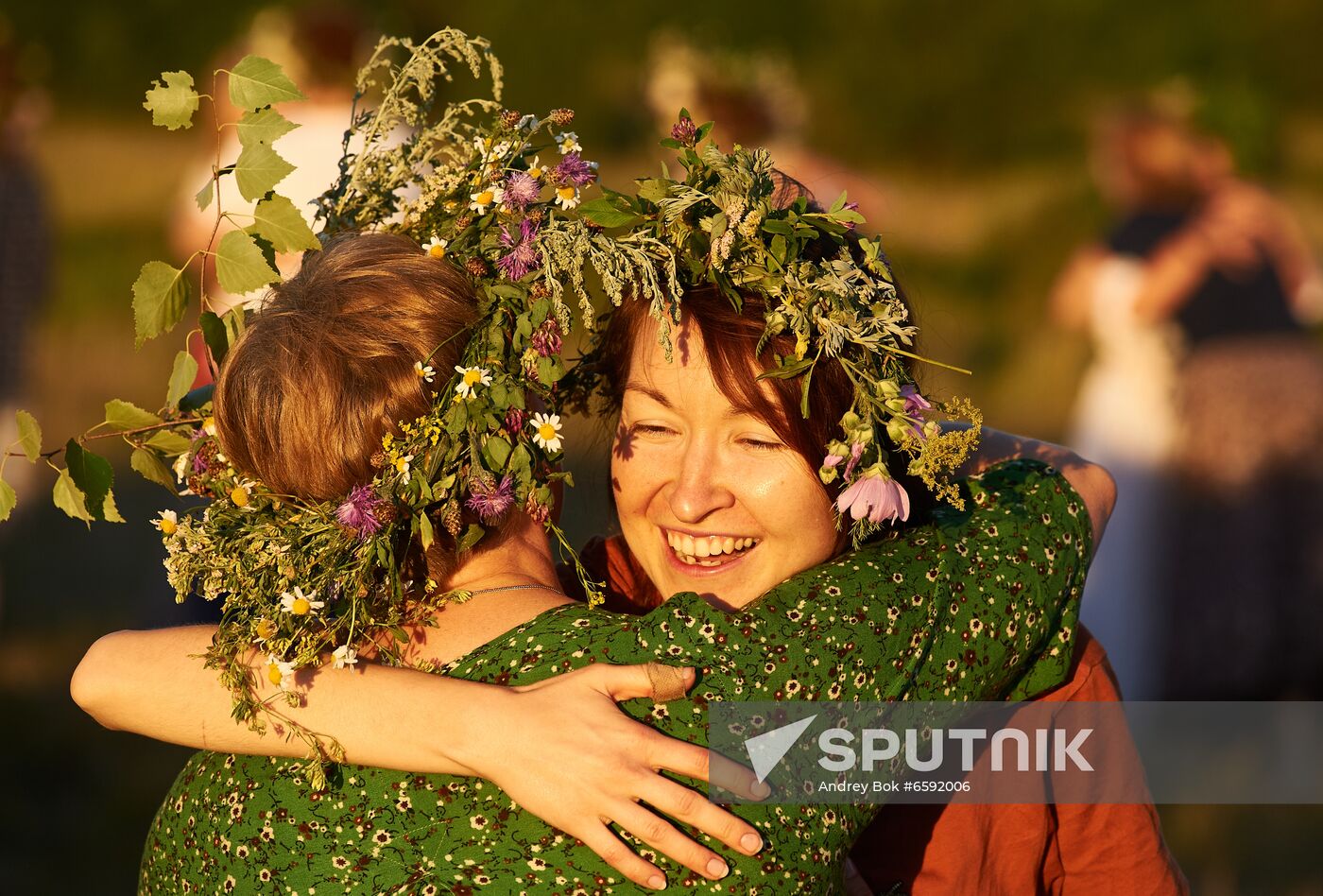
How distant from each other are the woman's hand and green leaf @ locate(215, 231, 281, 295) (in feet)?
2.96

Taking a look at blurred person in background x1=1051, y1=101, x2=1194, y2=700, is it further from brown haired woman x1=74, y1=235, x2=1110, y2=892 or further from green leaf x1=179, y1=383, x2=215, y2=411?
green leaf x1=179, y1=383, x2=215, y2=411

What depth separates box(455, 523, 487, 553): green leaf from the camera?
8.20 ft

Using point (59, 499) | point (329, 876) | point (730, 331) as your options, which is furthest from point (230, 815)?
point (730, 331)

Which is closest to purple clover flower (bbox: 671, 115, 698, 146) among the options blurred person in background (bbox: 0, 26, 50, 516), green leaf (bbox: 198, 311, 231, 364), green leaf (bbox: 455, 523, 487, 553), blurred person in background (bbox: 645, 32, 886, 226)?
green leaf (bbox: 455, 523, 487, 553)

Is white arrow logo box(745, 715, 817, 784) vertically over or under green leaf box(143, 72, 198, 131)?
under

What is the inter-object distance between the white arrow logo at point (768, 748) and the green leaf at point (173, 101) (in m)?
1.40

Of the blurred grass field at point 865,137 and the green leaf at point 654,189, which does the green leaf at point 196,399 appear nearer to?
the green leaf at point 654,189

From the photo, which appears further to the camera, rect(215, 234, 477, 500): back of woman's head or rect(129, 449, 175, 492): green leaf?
rect(129, 449, 175, 492): green leaf

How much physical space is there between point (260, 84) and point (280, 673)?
3.28ft

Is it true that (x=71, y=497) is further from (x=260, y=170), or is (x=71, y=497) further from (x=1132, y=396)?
(x=1132, y=396)

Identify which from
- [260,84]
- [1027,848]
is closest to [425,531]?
[260,84]

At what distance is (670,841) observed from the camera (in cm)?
216

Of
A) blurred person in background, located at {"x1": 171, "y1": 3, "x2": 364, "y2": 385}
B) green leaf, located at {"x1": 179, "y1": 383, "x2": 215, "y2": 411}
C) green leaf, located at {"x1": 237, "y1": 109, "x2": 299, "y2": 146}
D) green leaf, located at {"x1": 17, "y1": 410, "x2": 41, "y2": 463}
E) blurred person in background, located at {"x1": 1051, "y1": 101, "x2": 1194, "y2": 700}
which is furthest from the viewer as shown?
blurred person in background, located at {"x1": 1051, "y1": 101, "x2": 1194, "y2": 700}

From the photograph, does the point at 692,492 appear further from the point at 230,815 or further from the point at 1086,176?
the point at 1086,176
